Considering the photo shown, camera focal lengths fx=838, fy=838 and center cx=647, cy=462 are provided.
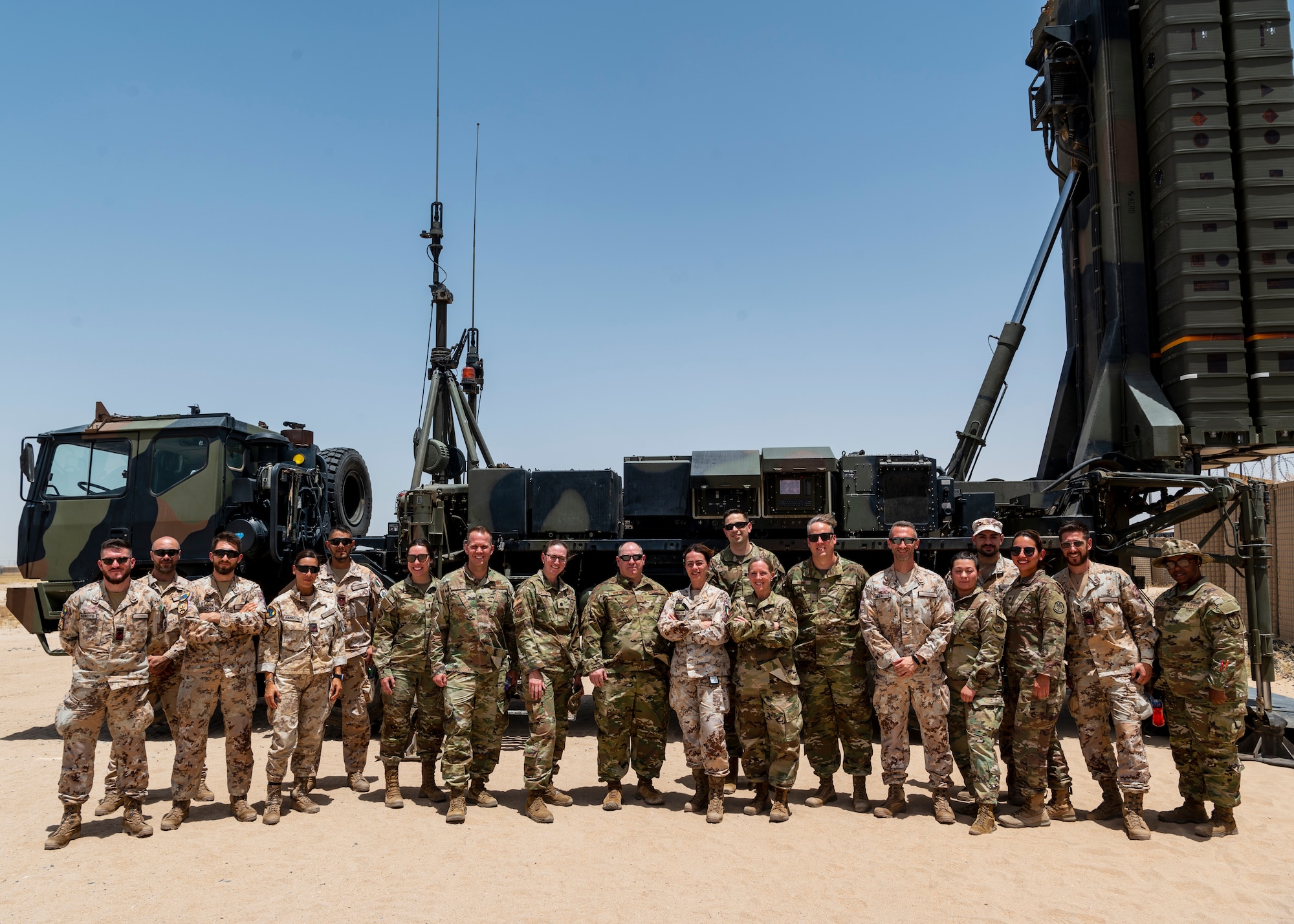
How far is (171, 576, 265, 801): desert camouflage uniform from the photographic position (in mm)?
5461

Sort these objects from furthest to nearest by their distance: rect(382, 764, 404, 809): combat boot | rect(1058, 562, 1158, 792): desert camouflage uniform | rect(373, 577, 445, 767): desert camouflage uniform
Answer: rect(373, 577, 445, 767): desert camouflage uniform → rect(382, 764, 404, 809): combat boot → rect(1058, 562, 1158, 792): desert camouflage uniform

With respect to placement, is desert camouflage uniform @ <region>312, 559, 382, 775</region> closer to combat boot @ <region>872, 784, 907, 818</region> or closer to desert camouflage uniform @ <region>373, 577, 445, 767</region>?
desert camouflage uniform @ <region>373, 577, 445, 767</region>

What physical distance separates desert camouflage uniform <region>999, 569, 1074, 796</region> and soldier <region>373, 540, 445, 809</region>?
12.7 ft

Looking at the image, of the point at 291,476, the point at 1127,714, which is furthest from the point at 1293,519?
the point at 291,476

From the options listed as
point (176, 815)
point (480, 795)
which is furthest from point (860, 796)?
point (176, 815)

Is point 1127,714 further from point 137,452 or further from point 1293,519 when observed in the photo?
point 1293,519

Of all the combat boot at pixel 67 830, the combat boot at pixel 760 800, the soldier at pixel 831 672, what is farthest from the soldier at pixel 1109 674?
the combat boot at pixel 67 830

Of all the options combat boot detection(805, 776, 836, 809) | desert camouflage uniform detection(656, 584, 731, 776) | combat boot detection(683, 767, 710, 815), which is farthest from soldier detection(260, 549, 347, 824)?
combat boot detection(805, 776, 836, 809)

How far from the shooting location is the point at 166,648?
17.6 feet

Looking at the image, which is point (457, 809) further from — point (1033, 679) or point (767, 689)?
point (1033, 679)

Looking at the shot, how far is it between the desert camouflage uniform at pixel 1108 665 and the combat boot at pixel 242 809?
5.51m

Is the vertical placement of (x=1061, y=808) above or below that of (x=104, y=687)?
below

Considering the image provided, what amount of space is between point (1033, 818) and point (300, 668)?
16.3 feet

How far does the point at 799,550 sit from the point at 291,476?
5616mm
